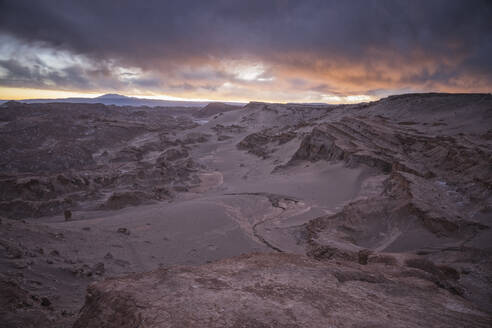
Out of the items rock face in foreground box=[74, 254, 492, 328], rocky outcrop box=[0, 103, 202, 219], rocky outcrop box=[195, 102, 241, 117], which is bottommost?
rocky outcrop box=[0, 103, 202, 219]

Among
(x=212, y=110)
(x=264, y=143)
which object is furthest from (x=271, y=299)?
(x=212, y=110)

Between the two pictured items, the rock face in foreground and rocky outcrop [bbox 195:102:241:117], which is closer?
the rock face in foreground

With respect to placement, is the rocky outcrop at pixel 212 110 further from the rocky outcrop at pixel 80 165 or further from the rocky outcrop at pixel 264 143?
the rocky outcrop at pixel 264 143

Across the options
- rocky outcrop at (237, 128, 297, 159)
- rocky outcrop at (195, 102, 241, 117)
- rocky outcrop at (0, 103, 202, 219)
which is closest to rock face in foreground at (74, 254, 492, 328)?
rocky outcrop at (0, 103, 202, 219)

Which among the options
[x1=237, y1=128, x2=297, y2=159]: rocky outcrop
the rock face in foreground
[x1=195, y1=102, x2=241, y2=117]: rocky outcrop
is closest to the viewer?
the rock face in foreground

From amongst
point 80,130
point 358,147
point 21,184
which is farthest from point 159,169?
point 80,130

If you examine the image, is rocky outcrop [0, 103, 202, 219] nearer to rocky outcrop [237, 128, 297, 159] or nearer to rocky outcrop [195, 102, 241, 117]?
rocky outcrop [237, 128, 297, 159]

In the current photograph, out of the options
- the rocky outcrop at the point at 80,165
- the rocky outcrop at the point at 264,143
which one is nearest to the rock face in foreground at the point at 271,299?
the rocky outcrop at the point at 80,165

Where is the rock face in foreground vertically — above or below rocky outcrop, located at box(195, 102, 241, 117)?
below
